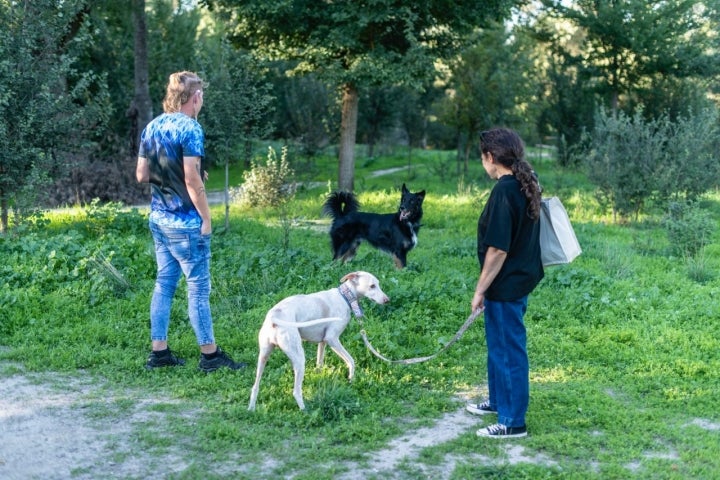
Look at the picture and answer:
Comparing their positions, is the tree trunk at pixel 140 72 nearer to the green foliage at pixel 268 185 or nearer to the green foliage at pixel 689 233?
the green foliage at pixel 268 185

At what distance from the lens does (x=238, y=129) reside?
1255cm

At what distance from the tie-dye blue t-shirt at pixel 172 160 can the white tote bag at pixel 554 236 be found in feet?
8.73

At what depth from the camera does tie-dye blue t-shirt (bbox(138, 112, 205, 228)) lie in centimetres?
548

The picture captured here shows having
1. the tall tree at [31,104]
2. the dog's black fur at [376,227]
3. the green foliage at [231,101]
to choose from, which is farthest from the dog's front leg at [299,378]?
the green foliage at [231,101]

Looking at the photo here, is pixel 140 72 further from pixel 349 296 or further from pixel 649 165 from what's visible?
pixel 349 296

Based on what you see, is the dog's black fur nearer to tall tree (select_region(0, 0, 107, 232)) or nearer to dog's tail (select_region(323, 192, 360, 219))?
dog's tail (select_region(323, 192, 360, 219))

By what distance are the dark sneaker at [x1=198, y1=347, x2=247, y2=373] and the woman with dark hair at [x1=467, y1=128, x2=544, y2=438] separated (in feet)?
7.56

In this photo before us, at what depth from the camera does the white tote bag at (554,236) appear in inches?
190

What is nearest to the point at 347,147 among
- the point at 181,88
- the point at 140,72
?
the point at 140,72

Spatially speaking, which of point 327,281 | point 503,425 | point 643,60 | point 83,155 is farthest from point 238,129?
point 643,60

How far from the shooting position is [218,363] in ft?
19.9

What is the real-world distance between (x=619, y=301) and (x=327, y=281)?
11.2 feet

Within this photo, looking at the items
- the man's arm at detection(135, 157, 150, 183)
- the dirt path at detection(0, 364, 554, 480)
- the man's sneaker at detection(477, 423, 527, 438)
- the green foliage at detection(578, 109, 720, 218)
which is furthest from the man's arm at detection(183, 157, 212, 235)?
the green foliage at detection(578, 109, 720, 218)

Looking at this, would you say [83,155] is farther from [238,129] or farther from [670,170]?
[670,170]
